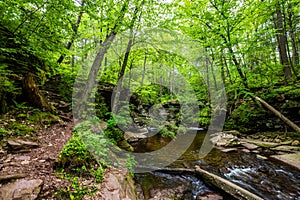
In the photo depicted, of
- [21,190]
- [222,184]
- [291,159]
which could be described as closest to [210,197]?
[222,184]

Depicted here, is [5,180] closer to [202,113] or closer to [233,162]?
[233,162]

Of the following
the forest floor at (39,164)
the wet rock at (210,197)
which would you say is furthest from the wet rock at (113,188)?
the wet rock at (210,197)

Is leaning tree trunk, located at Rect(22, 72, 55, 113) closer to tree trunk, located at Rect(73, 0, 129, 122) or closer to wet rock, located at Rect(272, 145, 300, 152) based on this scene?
tree trunk, located at Rect(73, 0, 129, 122)

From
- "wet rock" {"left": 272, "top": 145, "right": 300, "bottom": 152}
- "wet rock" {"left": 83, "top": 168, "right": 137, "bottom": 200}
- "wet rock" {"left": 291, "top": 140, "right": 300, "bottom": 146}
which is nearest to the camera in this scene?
"wet rock" {"left": 83, "top": 168, "right": 137, "bottom": 200}

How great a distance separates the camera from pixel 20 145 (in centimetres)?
316

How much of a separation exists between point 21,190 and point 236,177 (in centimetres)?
533

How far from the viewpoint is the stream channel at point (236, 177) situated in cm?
384

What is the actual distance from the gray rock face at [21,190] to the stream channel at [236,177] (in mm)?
2427

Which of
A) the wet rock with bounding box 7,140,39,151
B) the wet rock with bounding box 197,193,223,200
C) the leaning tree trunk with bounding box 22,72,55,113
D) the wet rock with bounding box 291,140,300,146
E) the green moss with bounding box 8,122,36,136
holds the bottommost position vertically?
the wet rock with bounding box 291,140,300,146

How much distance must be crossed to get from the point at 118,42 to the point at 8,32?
174 inches

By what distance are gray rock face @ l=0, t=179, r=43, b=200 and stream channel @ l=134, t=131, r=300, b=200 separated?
7.96 ft

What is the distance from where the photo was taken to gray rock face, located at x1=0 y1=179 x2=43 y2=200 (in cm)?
194

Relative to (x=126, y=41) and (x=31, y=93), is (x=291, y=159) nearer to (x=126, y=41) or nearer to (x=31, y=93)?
(x=126, y=41)

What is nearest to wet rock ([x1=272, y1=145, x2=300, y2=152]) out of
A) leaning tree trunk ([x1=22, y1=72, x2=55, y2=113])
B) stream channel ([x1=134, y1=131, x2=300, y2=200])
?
stream channel ([x1=134, y1=131, x2=300, y2=200])
